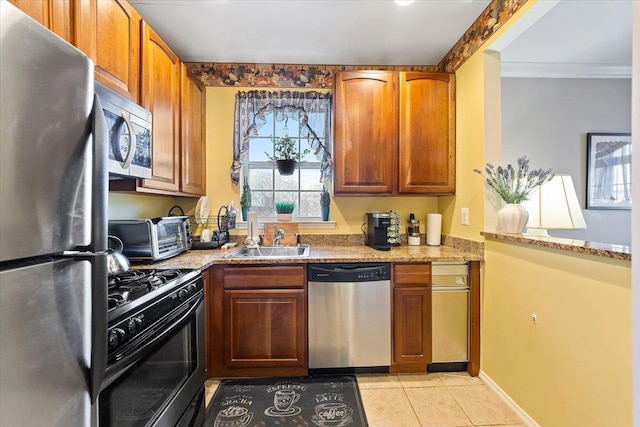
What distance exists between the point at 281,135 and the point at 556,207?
237cm

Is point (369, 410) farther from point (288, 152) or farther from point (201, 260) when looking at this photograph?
point (288, 152)

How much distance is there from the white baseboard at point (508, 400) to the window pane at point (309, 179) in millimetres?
2025

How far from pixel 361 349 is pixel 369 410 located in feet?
1.27

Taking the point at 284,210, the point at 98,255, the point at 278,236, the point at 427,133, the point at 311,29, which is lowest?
the point at 278,236

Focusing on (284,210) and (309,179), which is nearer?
(284,210)

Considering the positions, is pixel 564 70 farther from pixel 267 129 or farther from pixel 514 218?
pixel 267 129

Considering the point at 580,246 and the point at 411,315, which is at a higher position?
the point at 580,246

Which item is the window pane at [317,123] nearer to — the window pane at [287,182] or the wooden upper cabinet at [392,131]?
the wooden upper cabinet at [392,131]

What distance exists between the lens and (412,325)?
2.11 m

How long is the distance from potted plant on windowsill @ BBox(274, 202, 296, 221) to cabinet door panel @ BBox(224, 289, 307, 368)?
0.79 meters

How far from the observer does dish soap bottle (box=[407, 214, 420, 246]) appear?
2.67 meters

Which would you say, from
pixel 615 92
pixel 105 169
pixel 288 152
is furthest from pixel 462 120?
pixel 105 169

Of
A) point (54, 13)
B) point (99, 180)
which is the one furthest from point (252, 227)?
point (99, 180)

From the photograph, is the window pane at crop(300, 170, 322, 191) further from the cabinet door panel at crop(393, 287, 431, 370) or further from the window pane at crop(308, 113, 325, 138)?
the cabinet door panel at crop(393, 287, 431, 370)
